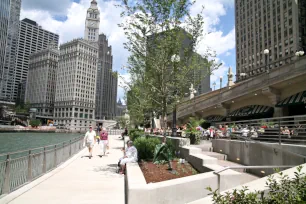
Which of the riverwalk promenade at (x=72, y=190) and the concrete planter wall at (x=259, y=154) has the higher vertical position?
the concrete planter wall at (x=259, y=154)

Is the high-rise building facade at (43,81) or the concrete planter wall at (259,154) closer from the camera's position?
the concrete planter wall at (259,154)

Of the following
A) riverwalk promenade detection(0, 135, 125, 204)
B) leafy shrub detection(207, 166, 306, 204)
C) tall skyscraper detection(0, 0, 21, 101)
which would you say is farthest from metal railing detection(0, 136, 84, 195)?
tall skyscraper detection(0, 0, 21, 101)

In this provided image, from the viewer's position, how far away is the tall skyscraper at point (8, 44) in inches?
5531

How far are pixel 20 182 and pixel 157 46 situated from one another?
7131 millimetres

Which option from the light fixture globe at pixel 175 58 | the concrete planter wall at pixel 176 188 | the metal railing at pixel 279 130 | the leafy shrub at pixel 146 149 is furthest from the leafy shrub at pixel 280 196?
the leafy shrub at pixel 146 149

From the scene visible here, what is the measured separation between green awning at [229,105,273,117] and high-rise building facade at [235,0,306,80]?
2692 cm

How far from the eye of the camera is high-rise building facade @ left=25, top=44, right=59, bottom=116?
174 meters

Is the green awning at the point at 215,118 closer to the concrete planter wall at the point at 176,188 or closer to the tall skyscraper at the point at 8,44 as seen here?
the concrete planter wall at the point at 176,188

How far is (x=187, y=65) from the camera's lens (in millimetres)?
11711

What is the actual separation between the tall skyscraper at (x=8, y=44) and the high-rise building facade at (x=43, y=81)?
1349 cm

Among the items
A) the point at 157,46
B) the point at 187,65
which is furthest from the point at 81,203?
the point at 187,65

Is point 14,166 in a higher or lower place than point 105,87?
lower

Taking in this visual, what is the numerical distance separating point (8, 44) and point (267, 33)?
156786 millimetres

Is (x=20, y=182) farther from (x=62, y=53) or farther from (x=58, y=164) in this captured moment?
(x=62, y=53)
